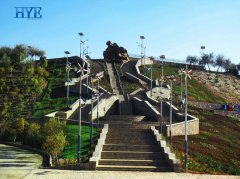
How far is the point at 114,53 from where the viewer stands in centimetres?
9594

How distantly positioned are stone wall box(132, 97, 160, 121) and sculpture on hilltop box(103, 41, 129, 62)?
33939 millimetres

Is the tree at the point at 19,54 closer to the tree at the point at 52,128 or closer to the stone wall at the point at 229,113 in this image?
the stone wall at the point at 229,113

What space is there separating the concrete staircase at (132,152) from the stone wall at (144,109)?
390 inches

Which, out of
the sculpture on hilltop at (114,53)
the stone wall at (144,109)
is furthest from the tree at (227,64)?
the stone wall at (144,109)

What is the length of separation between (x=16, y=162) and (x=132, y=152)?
9555mm

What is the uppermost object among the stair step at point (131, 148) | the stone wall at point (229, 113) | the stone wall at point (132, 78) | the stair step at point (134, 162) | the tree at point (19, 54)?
the tree at point (19, 54)

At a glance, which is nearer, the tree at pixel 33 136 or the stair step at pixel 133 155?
the stair step at pixel 133 155

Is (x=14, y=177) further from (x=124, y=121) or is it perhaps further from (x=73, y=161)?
(x=124, y=121)

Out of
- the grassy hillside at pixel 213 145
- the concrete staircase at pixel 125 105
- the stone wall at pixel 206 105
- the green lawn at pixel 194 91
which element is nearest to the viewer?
the grassy hillside at pixel 213 145

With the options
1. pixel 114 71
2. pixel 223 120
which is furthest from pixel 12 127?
pixel 114 71

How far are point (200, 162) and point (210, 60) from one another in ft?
358

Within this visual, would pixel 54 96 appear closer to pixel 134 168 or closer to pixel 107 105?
pixel 107 105

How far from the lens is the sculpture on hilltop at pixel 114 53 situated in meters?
95.2

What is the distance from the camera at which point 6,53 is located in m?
85.8
